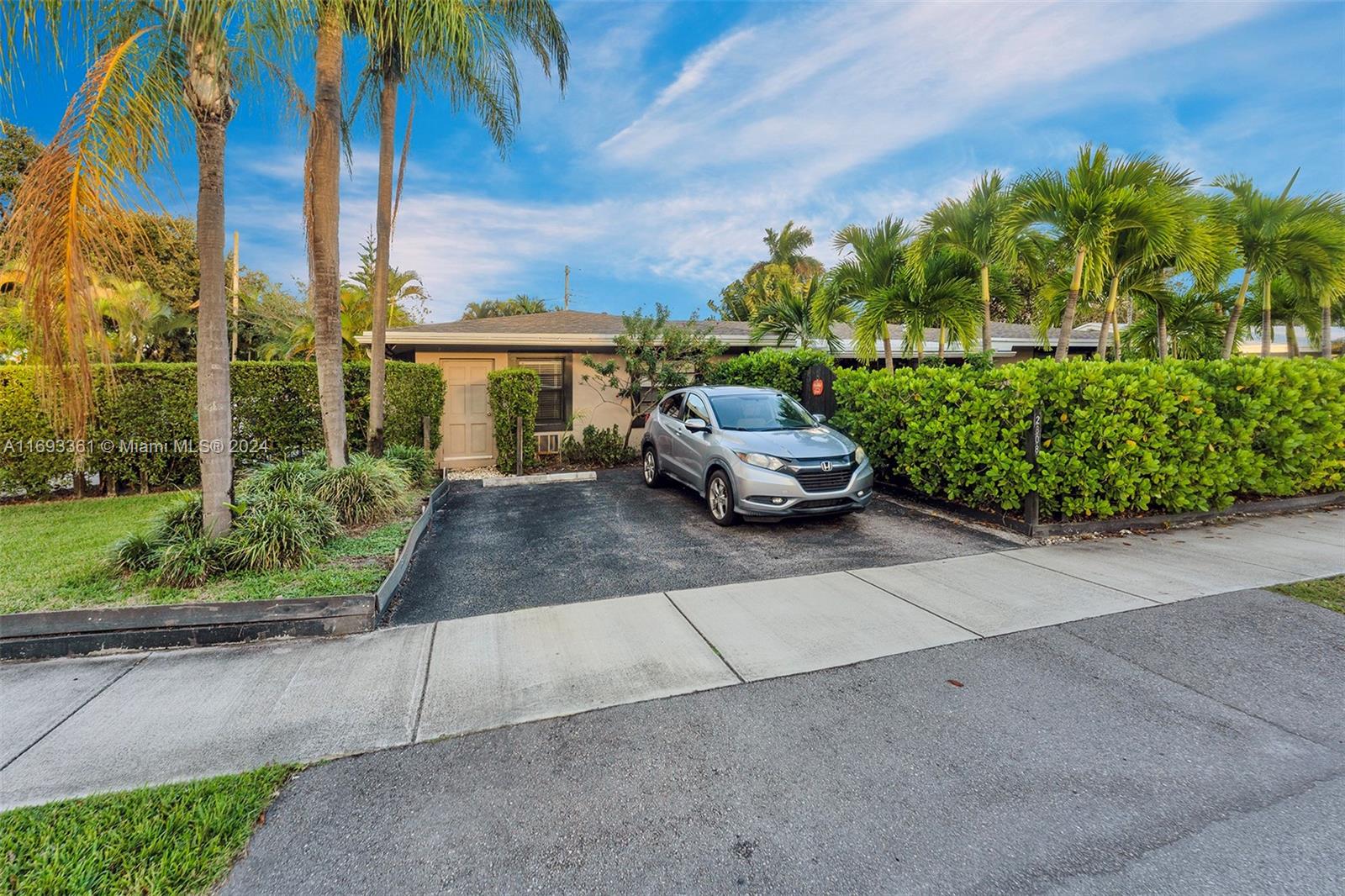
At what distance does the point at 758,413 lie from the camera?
7.04m

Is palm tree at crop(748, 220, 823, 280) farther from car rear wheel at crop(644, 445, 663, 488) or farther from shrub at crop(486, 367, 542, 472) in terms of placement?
car rear wheel at crop(644, 445, 663, 488)

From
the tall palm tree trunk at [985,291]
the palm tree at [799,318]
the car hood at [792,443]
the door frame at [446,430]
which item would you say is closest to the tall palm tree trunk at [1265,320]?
the tall palm tree trunk at [985,291]

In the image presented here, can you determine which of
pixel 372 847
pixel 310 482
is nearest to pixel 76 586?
pixel 310 482

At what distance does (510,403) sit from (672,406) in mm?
3108

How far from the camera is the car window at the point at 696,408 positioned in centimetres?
702

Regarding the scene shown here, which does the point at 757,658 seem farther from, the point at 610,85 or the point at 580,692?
the point at 610,85

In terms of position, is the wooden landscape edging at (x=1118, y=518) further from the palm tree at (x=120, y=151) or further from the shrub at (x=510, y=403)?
the palm tree at (x=120, y=151)

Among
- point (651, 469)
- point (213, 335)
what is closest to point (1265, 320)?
point (651, 469)

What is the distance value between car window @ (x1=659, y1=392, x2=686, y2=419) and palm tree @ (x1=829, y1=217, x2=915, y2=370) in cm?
376

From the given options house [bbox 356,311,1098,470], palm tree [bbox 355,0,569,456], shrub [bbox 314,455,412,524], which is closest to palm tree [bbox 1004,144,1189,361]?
house [bbox 356,311,1098,470]

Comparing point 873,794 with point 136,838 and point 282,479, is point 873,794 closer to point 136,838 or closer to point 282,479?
point 136,838

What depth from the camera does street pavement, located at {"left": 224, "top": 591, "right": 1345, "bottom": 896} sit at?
178 centimetres

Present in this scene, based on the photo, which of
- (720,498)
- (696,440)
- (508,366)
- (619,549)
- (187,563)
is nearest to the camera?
(187,563)

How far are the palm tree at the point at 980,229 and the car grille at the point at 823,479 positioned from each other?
539cm
